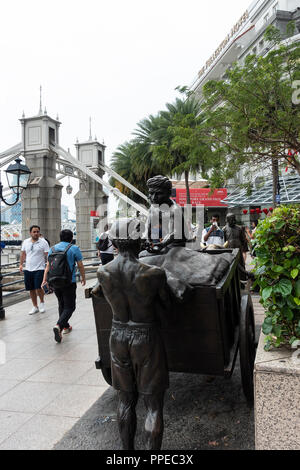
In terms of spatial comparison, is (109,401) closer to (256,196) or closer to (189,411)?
(189,411)

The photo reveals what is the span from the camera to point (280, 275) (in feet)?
8.63

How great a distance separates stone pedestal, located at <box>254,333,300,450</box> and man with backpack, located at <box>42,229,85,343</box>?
4.03 m

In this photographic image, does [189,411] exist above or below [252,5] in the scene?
below

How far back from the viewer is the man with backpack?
582cm

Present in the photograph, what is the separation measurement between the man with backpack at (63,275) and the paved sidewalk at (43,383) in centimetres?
36

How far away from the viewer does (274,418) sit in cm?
228

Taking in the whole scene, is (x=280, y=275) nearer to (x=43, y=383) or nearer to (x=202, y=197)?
(x=43, y=383)

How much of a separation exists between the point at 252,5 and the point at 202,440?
2001 inches

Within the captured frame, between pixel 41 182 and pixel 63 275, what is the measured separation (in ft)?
29.0

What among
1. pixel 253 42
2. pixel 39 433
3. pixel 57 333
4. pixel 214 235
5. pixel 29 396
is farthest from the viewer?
pixel 253 42

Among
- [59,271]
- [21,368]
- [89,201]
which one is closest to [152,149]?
[89,201]

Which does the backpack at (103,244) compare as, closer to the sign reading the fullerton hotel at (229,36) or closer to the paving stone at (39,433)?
the paving stone at (39,433)

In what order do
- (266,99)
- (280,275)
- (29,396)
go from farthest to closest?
(266,99) → (29,396) → (280,275)
